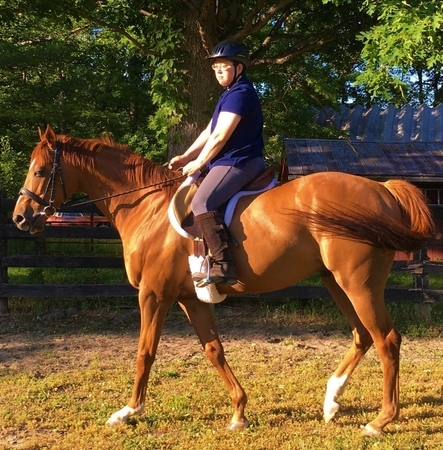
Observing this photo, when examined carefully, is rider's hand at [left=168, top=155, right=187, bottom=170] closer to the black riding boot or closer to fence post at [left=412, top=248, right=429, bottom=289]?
the black riding boot

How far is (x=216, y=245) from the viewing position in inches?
161

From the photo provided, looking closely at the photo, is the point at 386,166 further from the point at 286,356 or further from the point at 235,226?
the point at 235,226

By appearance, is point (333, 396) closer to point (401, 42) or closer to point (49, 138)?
point (49, 138)

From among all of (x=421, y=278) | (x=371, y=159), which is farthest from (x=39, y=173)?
(x=371, y=159)

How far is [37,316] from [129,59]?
12284 mm

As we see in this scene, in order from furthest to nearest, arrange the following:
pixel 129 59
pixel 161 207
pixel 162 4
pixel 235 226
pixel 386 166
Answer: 1. pixel 129 59
2. pixel 386 166
3. pixel 162 4
4. pixel 161 207
5. pixel 235 226

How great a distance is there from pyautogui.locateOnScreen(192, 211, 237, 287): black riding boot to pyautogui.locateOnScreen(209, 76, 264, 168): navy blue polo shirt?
480 mm

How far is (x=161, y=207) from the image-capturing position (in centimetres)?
457

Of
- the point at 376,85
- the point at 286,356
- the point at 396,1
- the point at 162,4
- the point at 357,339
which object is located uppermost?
the point at 162,4

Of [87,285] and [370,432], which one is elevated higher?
[87,285]

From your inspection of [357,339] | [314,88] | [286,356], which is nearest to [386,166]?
[314,88]

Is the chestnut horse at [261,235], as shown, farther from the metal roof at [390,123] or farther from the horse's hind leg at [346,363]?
the metal roof at [390,123]

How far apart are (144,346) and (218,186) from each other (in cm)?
150

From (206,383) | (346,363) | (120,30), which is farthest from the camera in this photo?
(120,30)
